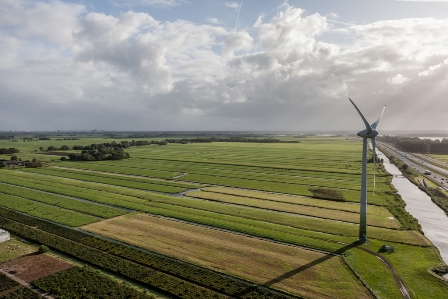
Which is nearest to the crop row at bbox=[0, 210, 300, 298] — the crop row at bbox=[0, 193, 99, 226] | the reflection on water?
the crop row at bbox=[0, 193, 99, 226]

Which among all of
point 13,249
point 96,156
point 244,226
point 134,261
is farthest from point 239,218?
point 96,156

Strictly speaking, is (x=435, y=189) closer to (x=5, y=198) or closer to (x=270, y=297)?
(x=270, y=297)

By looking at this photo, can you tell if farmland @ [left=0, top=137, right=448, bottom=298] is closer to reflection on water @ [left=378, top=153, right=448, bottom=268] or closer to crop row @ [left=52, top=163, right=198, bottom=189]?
crop row @ [left=52, top=163, right=198, bottom=189]

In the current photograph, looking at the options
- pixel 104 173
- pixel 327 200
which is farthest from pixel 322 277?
pixel 104 173

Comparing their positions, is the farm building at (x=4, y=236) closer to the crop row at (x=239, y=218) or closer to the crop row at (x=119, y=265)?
the crop row at (x=119, y=265)

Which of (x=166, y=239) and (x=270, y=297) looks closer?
(x=270, y=297)
